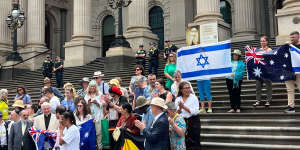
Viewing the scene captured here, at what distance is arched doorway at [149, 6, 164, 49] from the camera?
27.9m

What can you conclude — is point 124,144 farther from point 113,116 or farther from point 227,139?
point 227,139

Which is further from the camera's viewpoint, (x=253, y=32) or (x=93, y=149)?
(x=253, y=32)

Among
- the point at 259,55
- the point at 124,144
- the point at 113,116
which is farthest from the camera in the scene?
the point at 259,55

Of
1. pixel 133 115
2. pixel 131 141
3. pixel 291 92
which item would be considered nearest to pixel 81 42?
pixel 291 92

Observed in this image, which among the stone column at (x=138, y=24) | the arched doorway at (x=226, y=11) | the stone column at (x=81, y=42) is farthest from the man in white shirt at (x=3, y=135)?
the arched doorway at (x=226, y=11)

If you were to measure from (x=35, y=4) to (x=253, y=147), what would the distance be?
21.6 metres

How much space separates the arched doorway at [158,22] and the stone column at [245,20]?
722cm

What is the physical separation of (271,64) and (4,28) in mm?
20921

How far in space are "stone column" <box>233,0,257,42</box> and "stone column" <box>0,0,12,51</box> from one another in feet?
51.1

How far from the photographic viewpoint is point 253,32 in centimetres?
2178

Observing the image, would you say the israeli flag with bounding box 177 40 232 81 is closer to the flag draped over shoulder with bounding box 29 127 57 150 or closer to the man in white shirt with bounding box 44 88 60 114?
the man in white shirt with bounding box 44 88 60 114

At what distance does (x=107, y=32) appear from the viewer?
3162 centimetres

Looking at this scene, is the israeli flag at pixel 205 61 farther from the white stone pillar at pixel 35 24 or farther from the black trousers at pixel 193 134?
the white stone pillar at pixel 35 24

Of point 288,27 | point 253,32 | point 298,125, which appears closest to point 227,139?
point 298,125
